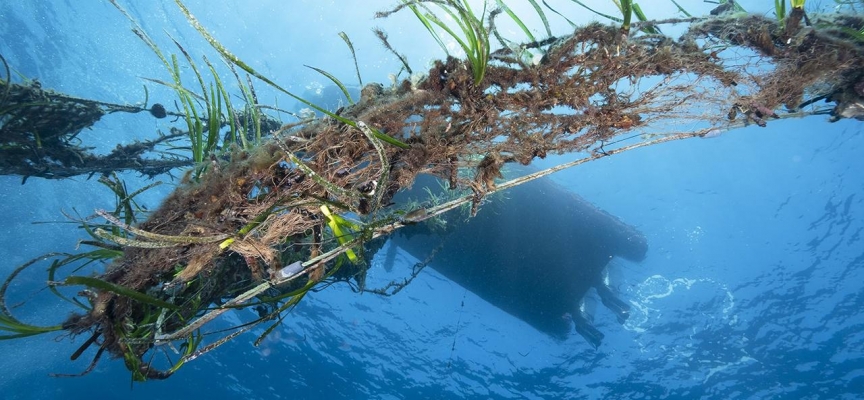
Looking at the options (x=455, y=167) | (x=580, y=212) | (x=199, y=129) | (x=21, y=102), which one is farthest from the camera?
(x=580, y=212)

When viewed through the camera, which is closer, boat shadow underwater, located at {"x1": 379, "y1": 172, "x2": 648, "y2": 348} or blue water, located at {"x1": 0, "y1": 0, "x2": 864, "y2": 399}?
boat shadow underwater, located at {"x1": 379, "y1": 172, "x2": 648, "y2": 348}

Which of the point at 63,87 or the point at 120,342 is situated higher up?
the point at 63,87

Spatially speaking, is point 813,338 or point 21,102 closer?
point 21,102

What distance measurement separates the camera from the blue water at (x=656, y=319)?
21453 mm

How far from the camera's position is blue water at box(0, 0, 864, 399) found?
21.5 meters

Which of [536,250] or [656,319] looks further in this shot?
[656,319]

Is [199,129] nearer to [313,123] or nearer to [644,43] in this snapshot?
[313,123]

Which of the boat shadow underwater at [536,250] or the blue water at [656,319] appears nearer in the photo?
the boat shadow underwater at [536,250]

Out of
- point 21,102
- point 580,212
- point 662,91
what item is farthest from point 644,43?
point 580,212

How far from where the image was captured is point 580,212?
520 inches

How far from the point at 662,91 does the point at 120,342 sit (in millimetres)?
3362

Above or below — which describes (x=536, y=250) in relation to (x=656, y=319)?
above

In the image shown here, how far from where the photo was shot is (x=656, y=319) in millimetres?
24797

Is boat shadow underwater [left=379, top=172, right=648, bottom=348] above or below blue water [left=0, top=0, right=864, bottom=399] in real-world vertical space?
above
